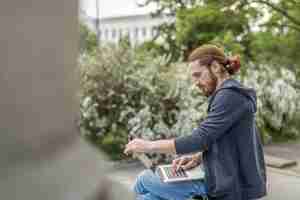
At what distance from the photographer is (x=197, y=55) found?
151cm

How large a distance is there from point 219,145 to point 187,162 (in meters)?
0.29

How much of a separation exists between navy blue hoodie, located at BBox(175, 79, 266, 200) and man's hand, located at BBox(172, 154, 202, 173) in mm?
212

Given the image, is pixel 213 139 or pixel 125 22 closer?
pixel 213 139

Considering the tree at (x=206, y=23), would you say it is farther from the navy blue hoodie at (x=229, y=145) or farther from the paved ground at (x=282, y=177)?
the navy blue hoodie at (x=229, y=145)

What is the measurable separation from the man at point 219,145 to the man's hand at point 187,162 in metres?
0.14

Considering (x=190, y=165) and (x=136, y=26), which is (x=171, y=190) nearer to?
(x=190, y=165)

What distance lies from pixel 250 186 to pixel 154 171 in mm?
357

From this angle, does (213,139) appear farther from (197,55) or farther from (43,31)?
(43,31)

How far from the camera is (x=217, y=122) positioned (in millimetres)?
1409

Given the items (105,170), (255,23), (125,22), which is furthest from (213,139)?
(125,22)

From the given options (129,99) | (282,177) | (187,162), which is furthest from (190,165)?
(129,99)

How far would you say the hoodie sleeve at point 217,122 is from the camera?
55.1 inches

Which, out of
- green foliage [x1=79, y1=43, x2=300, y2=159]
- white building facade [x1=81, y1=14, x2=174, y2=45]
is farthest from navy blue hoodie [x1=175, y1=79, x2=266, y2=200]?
white building facade [x1=81, y1=14, x2=174, y2=45]

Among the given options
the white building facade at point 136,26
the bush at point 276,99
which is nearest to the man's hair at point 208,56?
the bush at point 276,99
